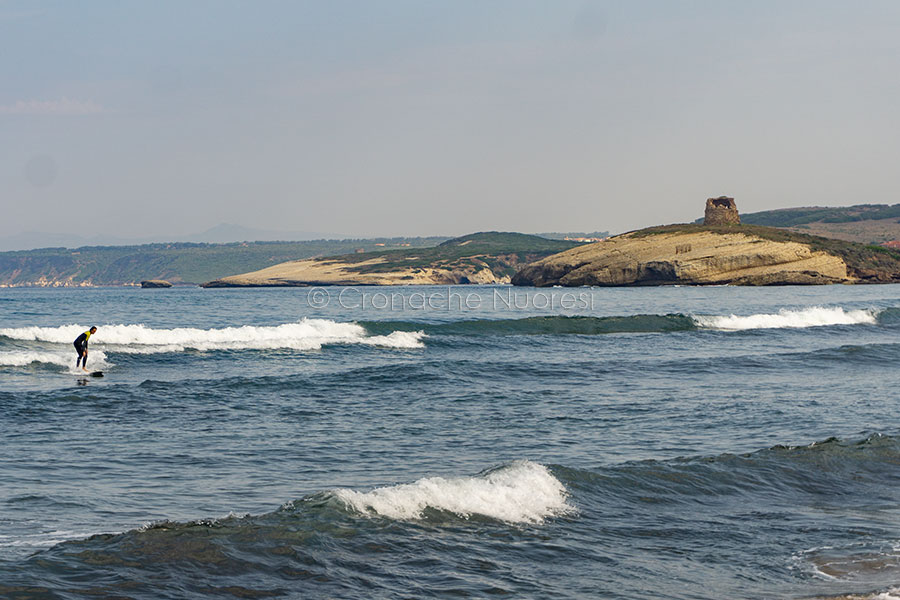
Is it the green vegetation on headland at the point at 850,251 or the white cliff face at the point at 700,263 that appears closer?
the white cliff face at the point at 700,263

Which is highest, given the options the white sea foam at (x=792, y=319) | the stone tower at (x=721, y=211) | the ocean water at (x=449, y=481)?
the stone tower at (x=721, y=211)

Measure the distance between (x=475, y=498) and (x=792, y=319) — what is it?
40055 mm

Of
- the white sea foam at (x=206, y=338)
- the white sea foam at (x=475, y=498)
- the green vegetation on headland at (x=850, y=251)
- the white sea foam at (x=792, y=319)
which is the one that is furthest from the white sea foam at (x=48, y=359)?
the green vegetation on headland at (x=850, y=251)

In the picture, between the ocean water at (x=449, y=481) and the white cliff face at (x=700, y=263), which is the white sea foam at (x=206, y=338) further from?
the white cliff face at (x=700, y=263)

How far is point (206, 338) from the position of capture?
110ft

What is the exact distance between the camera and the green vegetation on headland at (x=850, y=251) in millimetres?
119688

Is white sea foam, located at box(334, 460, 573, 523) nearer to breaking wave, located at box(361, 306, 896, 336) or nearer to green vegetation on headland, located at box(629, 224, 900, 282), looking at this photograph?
breaking wave, located at box(361, 306, 896, 336)

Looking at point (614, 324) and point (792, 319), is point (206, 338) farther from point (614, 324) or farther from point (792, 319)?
point (792, 319)

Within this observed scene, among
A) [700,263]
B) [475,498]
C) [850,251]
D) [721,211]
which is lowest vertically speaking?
[475,498]

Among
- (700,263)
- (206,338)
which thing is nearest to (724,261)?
(700,263)

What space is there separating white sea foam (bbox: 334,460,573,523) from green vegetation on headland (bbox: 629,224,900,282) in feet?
396

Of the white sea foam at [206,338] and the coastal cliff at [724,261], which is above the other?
the coastal cliff at [724,261]

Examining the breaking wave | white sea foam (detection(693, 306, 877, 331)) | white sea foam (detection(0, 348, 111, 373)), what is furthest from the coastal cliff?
white sea foam (detection(0, 348, 111, 373))

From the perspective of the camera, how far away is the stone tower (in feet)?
483
